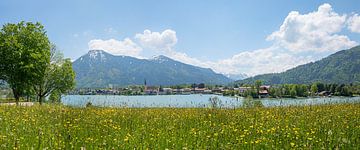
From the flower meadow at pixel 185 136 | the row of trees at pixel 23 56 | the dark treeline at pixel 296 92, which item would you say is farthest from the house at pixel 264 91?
the flower meadow at pixel 185 136

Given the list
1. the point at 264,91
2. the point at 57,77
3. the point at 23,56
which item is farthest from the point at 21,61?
the point at 264,91

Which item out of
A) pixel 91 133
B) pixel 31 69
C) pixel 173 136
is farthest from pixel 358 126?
pixel 31 69

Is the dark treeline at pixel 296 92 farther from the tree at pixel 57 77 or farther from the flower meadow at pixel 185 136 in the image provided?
the tree at pixel 57 77

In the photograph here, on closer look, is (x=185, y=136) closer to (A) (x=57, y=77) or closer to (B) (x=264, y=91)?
(A) (x=57, y=77)

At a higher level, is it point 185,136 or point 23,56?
point 23,56

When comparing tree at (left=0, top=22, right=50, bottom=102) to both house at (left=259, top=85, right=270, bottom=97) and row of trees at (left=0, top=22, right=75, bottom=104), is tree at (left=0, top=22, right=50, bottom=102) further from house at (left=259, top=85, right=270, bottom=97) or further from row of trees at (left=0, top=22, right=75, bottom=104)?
house at (left=259, top=85, right=270, bottom=97)

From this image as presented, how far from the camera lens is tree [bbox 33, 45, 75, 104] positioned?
184 ft

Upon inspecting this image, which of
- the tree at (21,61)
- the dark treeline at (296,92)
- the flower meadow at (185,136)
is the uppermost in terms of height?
the tree at (21,61)

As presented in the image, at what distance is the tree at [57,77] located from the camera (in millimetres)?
56219

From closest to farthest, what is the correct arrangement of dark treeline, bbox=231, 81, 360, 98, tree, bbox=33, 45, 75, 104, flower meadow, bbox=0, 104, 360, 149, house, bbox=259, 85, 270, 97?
flower meadow, bbox=0, 104, 360, 149
dark treeline, bbox=231, 81, 360, 98
tree, bbox=33, 45, 75, 104
house, bbox=259, 85, 270, 97

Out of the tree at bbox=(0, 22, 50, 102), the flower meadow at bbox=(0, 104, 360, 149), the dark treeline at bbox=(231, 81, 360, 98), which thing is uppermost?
the tree at bbox=(0, 22, 50, 102)

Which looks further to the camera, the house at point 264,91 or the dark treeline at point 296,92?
the house at point 264,91

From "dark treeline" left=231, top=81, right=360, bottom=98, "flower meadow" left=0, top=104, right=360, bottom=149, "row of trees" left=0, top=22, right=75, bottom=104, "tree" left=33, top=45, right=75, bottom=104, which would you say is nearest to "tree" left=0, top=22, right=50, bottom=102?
"row of trees" left=0, top=22, right=75, bottom=104

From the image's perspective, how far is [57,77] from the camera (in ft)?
186
